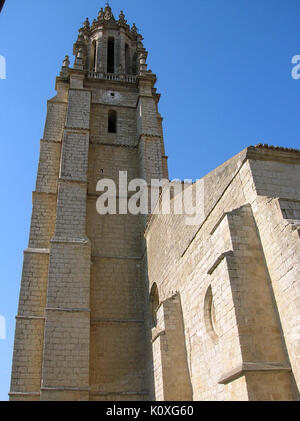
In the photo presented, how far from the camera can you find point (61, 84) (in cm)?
1792

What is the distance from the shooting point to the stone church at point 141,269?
18.6 ft

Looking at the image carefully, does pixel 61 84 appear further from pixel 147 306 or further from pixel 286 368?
pixel 286 368

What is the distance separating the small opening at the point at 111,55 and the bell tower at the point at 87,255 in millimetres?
1437

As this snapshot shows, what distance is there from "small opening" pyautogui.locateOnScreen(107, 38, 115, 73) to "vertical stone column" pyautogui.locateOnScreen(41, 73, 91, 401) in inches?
239

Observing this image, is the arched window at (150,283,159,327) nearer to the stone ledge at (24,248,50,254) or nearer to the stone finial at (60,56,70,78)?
the stone ledge at (24,248,50,254)

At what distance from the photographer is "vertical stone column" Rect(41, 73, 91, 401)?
1014 centimetres

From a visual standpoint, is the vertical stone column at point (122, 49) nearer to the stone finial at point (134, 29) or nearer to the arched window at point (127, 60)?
the arched window at point (127, 60)

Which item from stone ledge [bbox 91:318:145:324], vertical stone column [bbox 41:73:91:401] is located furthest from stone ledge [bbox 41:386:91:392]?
stone ledge [bbox 91:318:145:324]

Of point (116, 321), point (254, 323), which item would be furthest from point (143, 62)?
point (254, 323)

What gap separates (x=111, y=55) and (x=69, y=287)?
1371cm

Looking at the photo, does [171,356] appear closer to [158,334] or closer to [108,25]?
[158,334]

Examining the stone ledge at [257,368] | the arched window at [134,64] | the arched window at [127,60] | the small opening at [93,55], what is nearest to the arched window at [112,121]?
the small opening at [93,55]

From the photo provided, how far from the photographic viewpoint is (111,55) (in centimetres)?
2059
